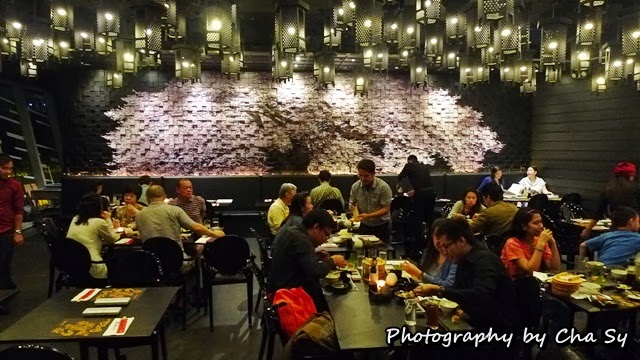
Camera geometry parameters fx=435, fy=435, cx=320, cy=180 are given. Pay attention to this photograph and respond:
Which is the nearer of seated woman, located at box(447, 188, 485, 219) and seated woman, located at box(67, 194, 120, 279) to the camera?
seated woman, located at box(67, 194, 120, 279)

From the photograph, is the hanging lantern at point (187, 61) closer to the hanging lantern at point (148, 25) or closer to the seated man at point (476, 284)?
the hanging lantern at point (148, 25)

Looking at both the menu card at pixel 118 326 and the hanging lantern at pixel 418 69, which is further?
the hanging lantern at pixel 418 69

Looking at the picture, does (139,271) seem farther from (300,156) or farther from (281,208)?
(300,156)

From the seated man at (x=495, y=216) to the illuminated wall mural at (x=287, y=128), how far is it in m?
5.82

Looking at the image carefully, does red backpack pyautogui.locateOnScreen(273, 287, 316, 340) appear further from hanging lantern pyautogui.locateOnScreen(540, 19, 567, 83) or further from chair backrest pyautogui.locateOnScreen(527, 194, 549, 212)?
chair backrest pyautogui.locateOnScreen(527, 194, 549, 212)

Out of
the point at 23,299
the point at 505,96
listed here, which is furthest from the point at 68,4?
the point at 505,96

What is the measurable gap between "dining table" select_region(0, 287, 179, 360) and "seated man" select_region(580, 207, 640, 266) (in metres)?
3.75

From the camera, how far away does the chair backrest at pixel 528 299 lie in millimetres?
2740

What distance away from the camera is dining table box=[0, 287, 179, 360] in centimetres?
237

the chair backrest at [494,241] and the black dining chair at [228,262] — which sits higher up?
the chair backrest at [494,241]

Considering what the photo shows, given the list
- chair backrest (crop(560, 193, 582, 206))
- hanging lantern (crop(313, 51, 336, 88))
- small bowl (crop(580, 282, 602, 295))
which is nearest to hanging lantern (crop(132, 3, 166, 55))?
hanging lantern (crop(313, 51, 336, 88))

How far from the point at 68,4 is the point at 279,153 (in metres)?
6.66

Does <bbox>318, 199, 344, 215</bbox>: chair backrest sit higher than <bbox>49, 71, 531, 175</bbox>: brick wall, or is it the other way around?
<bbox>49, 71, 531, 175</bbox>: brick wall

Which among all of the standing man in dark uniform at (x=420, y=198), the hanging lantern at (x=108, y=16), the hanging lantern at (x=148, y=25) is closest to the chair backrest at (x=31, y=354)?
the hanging lantern at (x=148, y=25)
